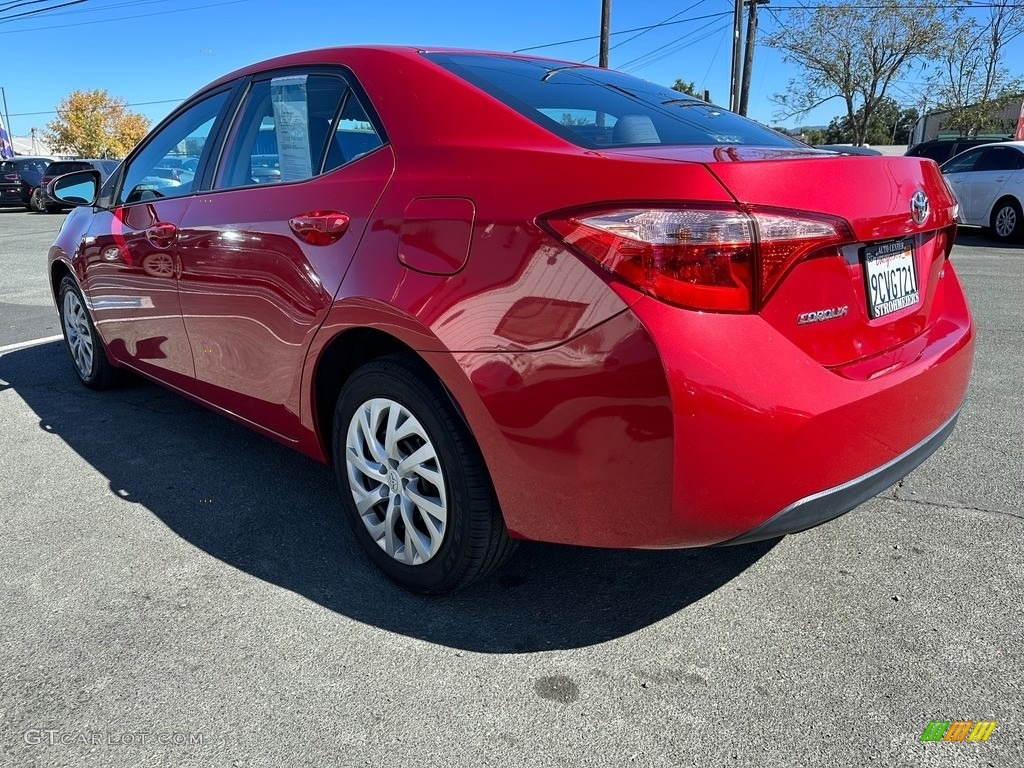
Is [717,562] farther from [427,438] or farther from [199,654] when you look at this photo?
[199,654]

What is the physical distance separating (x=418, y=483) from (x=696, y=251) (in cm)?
110

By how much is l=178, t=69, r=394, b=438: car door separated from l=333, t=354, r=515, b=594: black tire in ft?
1.01

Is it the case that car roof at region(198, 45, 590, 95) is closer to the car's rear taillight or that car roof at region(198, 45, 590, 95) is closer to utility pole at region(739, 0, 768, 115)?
the car's rear taillight

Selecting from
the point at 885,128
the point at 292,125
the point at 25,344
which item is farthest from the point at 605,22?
the point at 885,128

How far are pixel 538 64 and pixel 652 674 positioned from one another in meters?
2.09

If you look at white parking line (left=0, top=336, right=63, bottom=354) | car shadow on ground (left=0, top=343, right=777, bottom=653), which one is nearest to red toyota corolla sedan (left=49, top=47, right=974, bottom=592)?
car shadow on ground (left=0, top=343, right=777, bottom=653)

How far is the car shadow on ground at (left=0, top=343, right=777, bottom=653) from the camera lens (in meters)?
2.38

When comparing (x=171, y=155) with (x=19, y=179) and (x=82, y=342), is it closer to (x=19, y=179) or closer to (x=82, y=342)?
(x=82, y=342)

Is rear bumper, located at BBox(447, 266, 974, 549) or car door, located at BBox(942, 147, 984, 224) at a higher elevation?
car door, located at BBox(942, 147, 984, 224)

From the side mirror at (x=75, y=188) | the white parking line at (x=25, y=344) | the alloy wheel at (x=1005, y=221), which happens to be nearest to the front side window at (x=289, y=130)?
the side mirror at (x=75, y=188)

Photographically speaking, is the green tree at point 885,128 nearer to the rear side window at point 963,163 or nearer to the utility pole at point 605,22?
the utility pole at point 605,22

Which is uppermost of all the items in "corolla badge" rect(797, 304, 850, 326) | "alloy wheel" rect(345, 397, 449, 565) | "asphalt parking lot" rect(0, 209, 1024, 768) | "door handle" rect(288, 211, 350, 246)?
"door handle" rect(288, 211, 350, 246)

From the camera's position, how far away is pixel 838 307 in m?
1.98

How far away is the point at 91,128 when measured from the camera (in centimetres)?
7650
